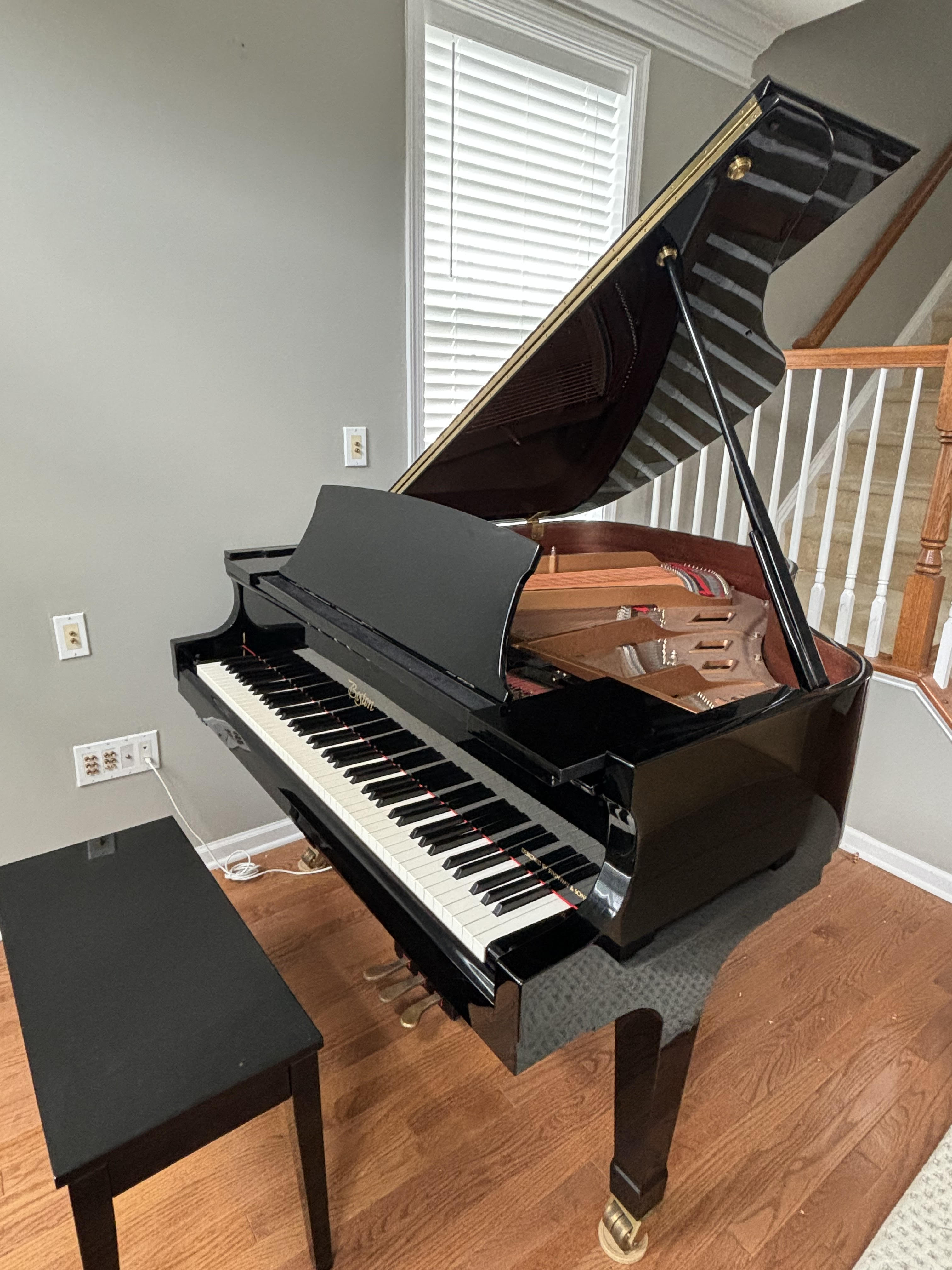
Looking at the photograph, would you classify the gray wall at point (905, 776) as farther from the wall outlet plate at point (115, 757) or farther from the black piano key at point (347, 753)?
the wall outlet plate at point (115, 757)

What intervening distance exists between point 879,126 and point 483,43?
1875mm

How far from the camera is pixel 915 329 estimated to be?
371cm

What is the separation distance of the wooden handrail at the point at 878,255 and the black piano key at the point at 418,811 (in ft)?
9.85

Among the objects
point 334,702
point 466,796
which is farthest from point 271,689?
point 466,796

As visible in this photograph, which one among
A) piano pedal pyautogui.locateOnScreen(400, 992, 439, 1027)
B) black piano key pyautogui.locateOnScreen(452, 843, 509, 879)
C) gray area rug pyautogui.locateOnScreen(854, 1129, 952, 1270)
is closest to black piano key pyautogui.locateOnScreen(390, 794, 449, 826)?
black piano key pyautogui.locateOnScreen(452, 843, 509, 879)

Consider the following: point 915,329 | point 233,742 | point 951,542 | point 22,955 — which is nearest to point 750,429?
point 951,542

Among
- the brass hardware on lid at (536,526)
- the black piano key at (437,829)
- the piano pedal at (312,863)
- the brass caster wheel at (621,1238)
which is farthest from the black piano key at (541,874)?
the piano pedal at (312,863)

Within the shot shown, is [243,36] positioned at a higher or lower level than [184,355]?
higher

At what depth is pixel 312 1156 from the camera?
1.11 meters

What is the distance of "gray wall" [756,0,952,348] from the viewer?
2.94 m

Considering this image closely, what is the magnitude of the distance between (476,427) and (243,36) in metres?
1.20

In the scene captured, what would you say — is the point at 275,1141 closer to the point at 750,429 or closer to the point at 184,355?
the point at 184,355

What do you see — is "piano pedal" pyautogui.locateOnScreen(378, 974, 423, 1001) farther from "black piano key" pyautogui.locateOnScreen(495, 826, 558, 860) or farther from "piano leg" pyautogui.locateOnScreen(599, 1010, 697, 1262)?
"black piano key" pyautogui.locateOnScreen(495, 826, 558, 860)

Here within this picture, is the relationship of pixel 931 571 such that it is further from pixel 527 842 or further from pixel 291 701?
pixel 291 701
